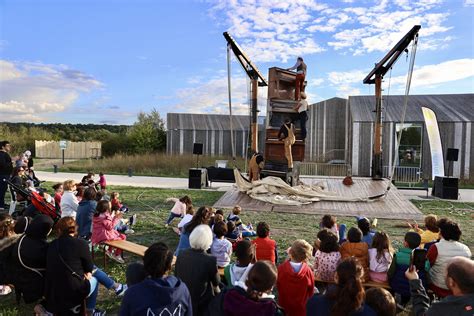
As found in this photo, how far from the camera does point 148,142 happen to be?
29.6 m

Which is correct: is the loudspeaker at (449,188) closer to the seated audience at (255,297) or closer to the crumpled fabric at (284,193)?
the crumpled fabric at (284,193)

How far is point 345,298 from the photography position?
84.4 inches

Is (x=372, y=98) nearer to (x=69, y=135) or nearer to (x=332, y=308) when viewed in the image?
(x=332, y=308)

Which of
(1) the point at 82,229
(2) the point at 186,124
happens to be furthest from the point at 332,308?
(2) the point at 186,124

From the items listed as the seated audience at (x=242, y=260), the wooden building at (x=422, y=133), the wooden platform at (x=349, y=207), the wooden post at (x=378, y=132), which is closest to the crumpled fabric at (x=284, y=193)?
the wooden platform at (x=349, y=207)

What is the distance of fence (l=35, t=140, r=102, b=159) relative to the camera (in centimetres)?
3244

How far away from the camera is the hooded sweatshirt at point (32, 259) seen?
10.9 ft

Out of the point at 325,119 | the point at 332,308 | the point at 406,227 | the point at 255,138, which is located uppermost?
the point at 325,119

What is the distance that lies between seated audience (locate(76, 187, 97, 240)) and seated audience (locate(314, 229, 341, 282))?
10.9 ft

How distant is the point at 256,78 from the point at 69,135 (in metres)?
36.2

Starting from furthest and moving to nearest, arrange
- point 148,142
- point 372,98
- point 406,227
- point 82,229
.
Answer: point 148,142 → point 372,98 → point 406,227 → point 82,229

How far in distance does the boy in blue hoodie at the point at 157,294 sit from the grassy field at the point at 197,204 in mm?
1644

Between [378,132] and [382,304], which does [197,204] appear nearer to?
[378,132]

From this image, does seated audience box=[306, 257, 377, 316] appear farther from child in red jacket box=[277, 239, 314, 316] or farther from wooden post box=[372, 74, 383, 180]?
wooden post box=[372, 74, 383, 180]
